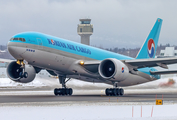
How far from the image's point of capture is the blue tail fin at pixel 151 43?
35.6 meters

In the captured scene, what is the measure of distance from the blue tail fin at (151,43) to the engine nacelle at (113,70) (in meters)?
8.14

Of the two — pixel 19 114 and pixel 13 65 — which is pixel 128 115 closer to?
pixel 19 114

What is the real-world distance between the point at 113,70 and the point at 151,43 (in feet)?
34.1

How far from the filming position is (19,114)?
15.3 metres

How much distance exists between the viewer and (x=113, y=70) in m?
27.9

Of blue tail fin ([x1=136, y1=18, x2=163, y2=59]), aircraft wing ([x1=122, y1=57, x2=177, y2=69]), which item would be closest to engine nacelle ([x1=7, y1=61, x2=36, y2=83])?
aircraft wing ([x1=122, y1=57, x2=177, y2=69])

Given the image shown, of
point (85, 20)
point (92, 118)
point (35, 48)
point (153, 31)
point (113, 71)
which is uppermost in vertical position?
point (85, 20)

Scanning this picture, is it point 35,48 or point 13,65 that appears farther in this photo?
point 13,65

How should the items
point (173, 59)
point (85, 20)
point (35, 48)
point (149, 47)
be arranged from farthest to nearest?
1. point (85, 20)
2. point (149, 47)
3. point (173, 59)
4. point (35, 48)

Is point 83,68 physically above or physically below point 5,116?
above

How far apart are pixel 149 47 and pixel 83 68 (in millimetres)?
10633

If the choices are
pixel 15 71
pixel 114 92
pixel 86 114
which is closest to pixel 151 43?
pixel 114 92

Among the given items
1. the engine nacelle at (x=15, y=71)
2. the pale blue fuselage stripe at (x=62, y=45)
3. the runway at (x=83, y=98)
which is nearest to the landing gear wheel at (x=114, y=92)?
the runway at (x=83, y=98)

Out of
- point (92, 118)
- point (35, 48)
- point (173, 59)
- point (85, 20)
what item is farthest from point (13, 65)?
point (85, 20)
